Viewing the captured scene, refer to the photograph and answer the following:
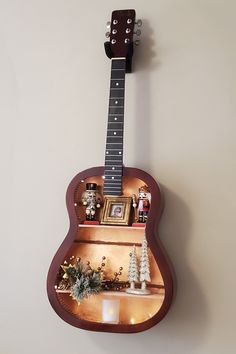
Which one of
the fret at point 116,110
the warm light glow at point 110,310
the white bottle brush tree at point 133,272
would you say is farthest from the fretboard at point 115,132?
the warm light glow at point 110,310

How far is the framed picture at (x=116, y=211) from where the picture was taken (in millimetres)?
1233

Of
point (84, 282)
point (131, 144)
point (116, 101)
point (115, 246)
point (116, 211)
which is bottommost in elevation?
point (84, 282)

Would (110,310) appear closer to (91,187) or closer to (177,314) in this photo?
(177,314)

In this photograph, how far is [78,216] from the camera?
4.08 ft

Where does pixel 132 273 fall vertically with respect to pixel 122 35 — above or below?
below

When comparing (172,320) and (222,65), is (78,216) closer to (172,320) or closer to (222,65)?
(172,320)

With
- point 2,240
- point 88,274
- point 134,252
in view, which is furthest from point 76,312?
point 2,240

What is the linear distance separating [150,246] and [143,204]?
0.14 m

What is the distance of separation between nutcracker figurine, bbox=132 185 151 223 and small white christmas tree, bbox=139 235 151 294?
0.24 ft

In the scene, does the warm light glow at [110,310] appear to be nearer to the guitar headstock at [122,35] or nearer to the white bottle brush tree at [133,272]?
the white bottle brush tree at [133,272]

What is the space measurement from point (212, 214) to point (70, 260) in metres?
0.49

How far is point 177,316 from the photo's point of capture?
4.04 feet

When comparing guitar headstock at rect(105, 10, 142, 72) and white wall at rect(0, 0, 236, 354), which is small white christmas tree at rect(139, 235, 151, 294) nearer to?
white wall at rect(0, 0, 236, 354)

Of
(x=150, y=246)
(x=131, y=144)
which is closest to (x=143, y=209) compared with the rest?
(x=150, y=246)
